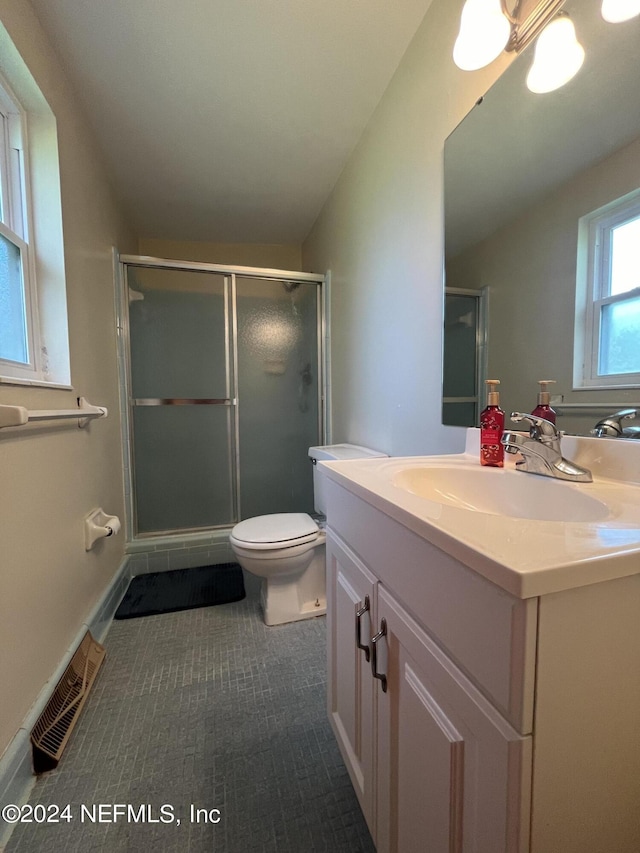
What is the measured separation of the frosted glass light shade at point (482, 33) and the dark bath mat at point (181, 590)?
222cm

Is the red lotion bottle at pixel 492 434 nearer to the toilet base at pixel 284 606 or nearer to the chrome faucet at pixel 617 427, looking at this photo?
the chrome faucet at pixel 617 427

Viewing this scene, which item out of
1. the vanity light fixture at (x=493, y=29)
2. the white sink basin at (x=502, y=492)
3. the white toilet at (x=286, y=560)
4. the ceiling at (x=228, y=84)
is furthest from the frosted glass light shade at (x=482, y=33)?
the white toilet at (x=286, y=560)

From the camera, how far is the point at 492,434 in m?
0.89

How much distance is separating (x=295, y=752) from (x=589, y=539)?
41.9 inches

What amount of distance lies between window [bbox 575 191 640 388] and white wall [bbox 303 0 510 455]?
0.46 m

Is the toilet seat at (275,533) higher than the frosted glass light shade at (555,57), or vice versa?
the frosted glass light shade at (555,57)

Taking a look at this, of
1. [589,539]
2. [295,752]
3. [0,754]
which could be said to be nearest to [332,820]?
[295,752]

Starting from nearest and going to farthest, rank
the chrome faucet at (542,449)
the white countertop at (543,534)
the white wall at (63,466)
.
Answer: the white countertop at (543,534) < the chrome faucet at (542,449) < the white wall at (63,466)

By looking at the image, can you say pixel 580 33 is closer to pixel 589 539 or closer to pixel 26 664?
pixel 589 539

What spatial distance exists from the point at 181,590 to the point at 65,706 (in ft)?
2.59

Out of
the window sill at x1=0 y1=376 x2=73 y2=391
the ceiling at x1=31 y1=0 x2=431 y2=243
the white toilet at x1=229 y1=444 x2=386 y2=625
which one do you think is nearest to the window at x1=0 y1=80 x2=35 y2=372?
the window sill at x1=0 y1=376 x2=73 y2=391

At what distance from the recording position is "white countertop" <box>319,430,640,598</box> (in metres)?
0.33

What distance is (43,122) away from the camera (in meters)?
1.24

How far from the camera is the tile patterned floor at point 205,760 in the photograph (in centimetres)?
80
